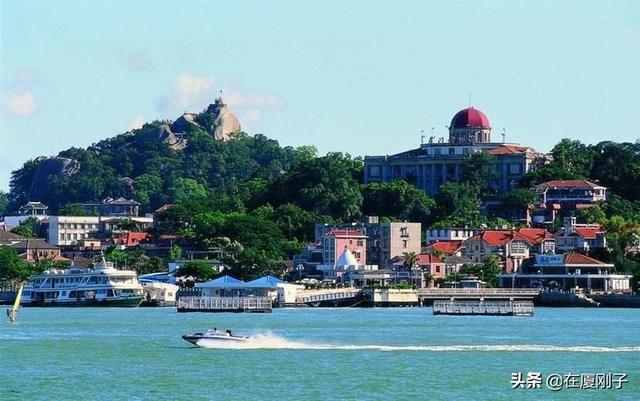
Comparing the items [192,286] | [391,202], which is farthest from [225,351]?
[391,202]

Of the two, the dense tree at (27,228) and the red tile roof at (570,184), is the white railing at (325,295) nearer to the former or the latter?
the red tile roof at (570,184)

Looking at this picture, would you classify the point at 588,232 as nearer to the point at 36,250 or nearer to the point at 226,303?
the point at 226,303

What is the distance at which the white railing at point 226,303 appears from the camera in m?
110

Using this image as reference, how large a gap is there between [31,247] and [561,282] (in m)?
48.4

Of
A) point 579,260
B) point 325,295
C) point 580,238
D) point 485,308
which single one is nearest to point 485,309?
point 485,308

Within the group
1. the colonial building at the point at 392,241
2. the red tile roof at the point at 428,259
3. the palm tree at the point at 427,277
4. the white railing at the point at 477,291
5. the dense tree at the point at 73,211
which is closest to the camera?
the white railing at the point at 477,291

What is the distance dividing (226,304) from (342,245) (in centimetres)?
2663

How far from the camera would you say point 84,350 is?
225 ft

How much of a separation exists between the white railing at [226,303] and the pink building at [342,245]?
25079 mm

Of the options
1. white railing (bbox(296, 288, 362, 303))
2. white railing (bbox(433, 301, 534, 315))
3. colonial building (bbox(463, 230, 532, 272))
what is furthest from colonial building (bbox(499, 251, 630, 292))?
white railing (bbox(433, 301, 534, 315))

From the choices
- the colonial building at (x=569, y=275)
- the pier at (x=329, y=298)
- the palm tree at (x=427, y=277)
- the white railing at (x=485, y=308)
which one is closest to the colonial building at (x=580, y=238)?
the colonial building at (x=569, y=275)

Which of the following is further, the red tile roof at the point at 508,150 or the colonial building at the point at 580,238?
the red tile roof at the point at 508,150

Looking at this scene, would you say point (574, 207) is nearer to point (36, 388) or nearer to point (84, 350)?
point (84, 350)

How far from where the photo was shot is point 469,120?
16688 cm
